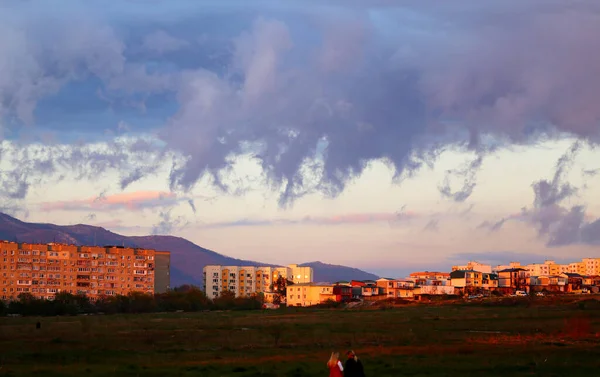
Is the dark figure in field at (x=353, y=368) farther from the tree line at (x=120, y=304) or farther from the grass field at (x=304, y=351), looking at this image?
the tree line at (x=120, y=304)

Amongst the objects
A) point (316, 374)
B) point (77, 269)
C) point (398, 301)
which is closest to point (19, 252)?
point (77, 269)

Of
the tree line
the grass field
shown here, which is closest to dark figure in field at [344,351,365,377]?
the grass field

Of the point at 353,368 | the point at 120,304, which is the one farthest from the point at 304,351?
the point at 120,304

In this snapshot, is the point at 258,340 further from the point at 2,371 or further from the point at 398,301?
the point at 398,301

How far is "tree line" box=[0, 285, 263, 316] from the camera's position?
5315 inches

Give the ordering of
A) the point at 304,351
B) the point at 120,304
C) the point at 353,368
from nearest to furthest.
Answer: the point at 353,368 < the point at 304,351 < the point at 120,304

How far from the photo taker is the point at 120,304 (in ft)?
491

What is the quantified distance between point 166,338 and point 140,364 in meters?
20.5

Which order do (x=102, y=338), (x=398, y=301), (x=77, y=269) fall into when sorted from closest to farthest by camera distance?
1. (x=102, y=338)
2. (x=398, y=301)
3. (x=77, y=269)

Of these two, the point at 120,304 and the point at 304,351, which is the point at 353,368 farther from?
the point at 120,304

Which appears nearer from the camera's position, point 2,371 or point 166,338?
point 2,371

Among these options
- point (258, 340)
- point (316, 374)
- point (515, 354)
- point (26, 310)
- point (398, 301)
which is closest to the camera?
point (316, 374)

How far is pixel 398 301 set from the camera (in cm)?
18050

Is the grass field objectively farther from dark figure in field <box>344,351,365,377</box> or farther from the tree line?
the tree line
